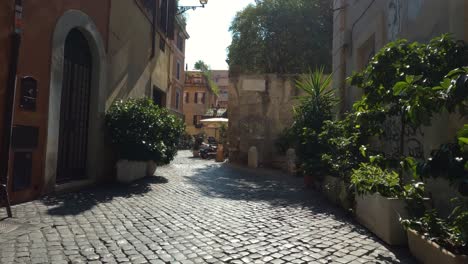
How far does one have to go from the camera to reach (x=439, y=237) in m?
3.40

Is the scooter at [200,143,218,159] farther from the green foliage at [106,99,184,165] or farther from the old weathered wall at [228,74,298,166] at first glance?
the green foliage at [106,99,184,165]

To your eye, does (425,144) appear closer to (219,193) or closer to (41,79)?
(219,193)

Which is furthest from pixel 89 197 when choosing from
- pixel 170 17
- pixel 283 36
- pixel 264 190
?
pixel 283 36

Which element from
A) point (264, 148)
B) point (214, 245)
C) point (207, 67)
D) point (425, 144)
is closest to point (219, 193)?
point (214, 245)

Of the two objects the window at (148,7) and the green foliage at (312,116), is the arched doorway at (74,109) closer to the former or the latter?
the window at (148,7)

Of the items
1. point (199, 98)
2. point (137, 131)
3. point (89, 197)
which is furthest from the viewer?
point (199, 98)

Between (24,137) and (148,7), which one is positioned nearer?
(24,137)

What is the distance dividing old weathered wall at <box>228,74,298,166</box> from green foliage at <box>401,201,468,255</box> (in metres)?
10.9

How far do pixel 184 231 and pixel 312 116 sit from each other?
542 centimetres

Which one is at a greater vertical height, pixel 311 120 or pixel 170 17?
pixel 170 17

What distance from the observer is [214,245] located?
407 centimetres

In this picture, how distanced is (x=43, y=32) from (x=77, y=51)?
5.41 feet

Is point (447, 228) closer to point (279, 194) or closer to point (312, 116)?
point (279, 194)

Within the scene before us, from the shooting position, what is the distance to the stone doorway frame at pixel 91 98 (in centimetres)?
628
